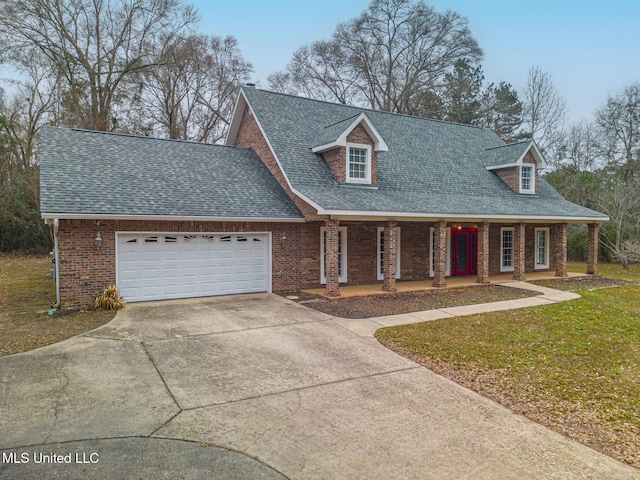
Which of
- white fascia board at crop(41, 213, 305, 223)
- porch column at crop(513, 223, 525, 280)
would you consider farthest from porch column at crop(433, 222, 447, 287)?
white fascia board at crop(41, 213, 305, 223)

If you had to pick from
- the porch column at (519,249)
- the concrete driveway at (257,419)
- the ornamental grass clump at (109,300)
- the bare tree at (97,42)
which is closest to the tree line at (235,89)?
the bare tree at (97,42)

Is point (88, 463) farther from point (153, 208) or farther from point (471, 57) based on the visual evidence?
point (471, 57)

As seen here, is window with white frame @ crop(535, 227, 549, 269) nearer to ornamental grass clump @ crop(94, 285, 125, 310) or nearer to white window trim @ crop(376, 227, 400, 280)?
white window trim @ crop(376, 227, 400, 280)

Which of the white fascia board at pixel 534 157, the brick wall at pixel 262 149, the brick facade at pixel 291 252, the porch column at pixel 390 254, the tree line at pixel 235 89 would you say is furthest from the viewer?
the tree line at pixel 235 89

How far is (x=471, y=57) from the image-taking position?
30.3 m

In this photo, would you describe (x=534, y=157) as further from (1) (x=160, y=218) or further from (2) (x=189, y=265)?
(1) (x=160, y=218)

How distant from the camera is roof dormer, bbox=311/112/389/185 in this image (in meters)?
14.0

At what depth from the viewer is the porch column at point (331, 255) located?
12.1m

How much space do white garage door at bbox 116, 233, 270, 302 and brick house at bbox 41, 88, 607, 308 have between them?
3cm

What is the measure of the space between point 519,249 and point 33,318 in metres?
16.3

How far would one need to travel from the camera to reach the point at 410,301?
40.0ft

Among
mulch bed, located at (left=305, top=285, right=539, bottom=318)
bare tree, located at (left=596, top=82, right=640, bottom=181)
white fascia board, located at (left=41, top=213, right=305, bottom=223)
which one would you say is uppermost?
bare tree, located at (left=596, top=82, right=640, bottom=181)

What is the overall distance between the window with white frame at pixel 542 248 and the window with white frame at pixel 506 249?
1.93 metres

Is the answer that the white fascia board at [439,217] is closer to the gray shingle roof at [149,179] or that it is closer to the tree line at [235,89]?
the gray shingle roof at [149,179]
